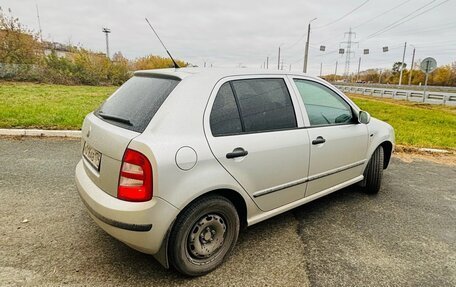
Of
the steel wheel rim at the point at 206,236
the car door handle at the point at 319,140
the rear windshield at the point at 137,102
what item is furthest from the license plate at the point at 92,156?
the car door handle at the point at 319,140

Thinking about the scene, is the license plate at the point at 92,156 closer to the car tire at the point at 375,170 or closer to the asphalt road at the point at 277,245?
the asphalt road at the point at 277,245

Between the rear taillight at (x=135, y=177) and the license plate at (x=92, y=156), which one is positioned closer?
the rear taillight at (x=135, y=177)

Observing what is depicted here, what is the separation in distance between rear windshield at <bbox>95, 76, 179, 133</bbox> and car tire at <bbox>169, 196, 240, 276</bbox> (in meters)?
0.73

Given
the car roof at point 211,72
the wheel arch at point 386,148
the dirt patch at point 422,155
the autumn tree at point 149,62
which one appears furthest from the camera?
the autumn tree at point 149,62

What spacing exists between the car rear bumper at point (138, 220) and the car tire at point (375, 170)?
116 inches

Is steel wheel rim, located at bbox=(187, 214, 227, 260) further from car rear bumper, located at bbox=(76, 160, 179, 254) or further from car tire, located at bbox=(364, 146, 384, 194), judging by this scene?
car tire, located at bbox=(364, 146, 384, 194)

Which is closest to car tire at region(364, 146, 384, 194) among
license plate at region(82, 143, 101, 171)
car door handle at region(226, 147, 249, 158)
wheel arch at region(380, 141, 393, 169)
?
wheel arch at region(380, 141, 393, 169)

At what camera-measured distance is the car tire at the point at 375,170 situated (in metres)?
3.91

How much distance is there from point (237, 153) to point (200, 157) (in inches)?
13.4

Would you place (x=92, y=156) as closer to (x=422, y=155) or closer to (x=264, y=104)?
(x=264, y=104)

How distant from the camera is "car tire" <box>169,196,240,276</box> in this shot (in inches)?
84.7

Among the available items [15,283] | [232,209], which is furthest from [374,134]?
[15,283]

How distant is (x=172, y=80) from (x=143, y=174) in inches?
33.2

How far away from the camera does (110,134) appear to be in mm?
2238
